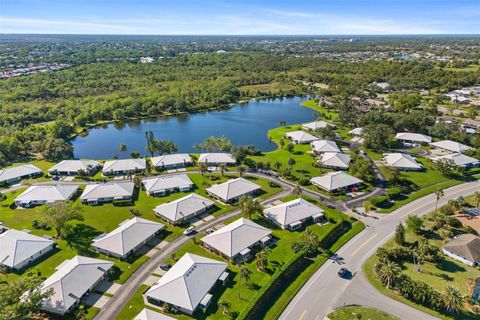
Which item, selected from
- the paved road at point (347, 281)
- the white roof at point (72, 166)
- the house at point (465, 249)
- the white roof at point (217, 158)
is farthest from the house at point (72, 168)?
the house at point (465, 249)

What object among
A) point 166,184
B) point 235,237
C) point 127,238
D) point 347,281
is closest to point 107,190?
point 166,184

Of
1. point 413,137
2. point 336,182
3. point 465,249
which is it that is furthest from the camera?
point 413,137

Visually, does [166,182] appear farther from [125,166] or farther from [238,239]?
[238,239]

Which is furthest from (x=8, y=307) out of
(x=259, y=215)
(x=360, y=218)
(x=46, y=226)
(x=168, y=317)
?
(x=360, y=218)

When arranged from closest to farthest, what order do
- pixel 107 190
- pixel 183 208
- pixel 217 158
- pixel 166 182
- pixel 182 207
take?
pixel 183 208 < pixel 182 207 < pixel 107 190 < pixel 166 182 < pixel 217 158

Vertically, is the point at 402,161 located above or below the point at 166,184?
above

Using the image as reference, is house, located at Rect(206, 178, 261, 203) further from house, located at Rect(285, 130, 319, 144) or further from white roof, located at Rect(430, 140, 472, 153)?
white roof, located at Rect(430, 140, 472, 153)
